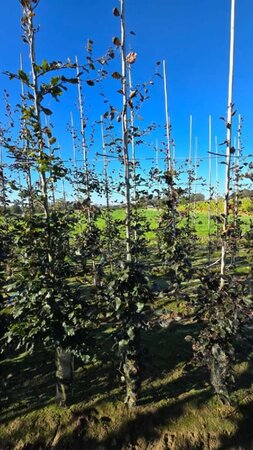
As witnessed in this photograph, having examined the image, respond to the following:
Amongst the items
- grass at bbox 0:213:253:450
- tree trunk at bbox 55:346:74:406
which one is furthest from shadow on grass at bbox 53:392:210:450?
tree trunk at bbox 55:346:74:406

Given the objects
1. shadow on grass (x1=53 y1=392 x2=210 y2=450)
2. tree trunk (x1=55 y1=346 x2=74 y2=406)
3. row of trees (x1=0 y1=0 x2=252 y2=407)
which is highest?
row of trees (x1=0 y1=0 x2=252 y2=407)

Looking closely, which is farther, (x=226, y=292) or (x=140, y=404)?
(x=140, y=404)

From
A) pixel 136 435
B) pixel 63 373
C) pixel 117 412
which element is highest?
pixel 63 373

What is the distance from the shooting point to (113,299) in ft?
17.5

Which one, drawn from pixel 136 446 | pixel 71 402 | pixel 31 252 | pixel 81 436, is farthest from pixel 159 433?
pixel 31 252

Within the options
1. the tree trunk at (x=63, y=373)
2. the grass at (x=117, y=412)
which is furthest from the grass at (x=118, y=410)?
the tree trunk at (x=63, y=373)

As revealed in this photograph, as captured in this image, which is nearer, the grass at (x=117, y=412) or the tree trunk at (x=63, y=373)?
the grass at (x=117, y=412)

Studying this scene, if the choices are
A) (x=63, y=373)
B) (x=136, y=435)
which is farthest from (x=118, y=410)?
(x=63, y=373)

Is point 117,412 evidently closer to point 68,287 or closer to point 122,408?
point 122,408

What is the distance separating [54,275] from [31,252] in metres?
0.58

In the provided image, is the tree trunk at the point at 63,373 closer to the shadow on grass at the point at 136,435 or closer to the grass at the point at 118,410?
the grass at the point at 118,410

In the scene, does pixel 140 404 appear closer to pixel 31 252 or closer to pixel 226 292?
pixel 226 292

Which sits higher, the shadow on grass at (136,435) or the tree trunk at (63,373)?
the tree trunk at (63,373)

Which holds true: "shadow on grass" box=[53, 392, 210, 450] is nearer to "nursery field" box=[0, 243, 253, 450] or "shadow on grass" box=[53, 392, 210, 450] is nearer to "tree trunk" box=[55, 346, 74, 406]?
"nursery field" box=[0, 243, 253, 450]
